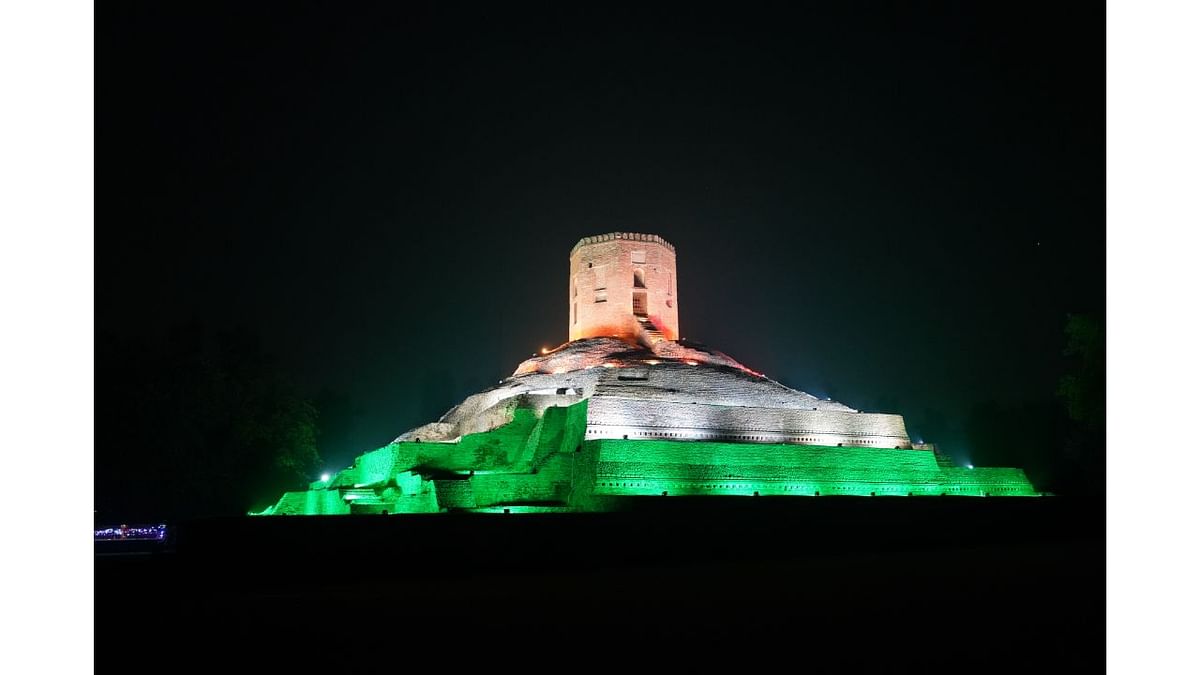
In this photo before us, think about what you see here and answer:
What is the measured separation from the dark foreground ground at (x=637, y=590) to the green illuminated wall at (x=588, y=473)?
2.75 m

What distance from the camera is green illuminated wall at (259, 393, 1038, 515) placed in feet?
78.0

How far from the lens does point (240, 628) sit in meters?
10.0

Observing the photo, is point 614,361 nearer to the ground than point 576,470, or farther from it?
farther from it

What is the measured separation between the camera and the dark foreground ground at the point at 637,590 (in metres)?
7.99

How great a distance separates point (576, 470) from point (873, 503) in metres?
7.34

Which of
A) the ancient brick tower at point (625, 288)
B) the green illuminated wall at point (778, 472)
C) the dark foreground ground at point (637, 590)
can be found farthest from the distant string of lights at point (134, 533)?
the ancient brick tower at point (625, 288)

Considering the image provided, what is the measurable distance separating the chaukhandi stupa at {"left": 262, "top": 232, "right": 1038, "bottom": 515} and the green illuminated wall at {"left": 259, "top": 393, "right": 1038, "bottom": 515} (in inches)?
1.4

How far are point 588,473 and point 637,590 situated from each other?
10.8 meters

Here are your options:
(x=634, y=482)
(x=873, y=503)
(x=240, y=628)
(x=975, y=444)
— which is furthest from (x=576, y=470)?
(x=975, y=444)

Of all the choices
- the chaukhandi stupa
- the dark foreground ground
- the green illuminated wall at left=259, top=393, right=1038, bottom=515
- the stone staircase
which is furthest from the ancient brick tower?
the dark foreground ground

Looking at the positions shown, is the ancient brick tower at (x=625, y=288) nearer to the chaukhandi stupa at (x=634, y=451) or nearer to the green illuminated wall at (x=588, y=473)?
the chaukhandi stupa at (x=634, y=451)

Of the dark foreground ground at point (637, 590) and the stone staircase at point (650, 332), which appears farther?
the stone staircase at point (650, 332)

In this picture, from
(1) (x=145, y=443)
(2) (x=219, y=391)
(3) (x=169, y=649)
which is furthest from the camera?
(2) (x=219, y=391)

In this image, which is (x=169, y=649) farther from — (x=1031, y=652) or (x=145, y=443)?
(x=145, y=443)
